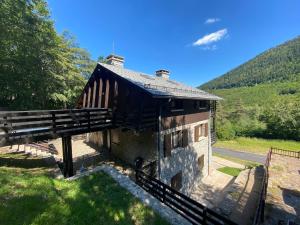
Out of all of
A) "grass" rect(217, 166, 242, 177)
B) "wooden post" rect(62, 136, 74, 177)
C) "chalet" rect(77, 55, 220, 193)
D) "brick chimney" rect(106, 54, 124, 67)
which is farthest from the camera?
"grass" rect(217, 166, 242, 177)

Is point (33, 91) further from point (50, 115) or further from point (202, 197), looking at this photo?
point (202, 197)

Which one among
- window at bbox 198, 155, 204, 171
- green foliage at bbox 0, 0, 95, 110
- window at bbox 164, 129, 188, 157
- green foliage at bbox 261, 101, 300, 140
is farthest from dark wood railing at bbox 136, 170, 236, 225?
green foliage at bbox 261, 101, 300, 140

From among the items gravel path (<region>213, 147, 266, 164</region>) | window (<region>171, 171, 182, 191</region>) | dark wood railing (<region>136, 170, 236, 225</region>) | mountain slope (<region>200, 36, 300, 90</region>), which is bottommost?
gravel path (<region>213, 147, 266, 164</region>)

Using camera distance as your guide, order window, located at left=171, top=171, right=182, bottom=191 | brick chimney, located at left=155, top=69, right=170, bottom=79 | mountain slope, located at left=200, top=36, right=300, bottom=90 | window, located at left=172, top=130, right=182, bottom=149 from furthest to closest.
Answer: mountain slope, located at left=200, top=36, right=300, bottom=90 → brick chimney, located at left=155, top=69, right=170, bottom=79 → window, located at left=171, top=171, right=182, bottom=191 → window, located at left=172, top=130, right=182, bottom=149

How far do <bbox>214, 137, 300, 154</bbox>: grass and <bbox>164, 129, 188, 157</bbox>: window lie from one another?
23502 millimetres

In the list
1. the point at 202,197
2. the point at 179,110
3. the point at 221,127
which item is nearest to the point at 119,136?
the point at 179,110

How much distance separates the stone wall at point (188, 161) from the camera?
12.2m

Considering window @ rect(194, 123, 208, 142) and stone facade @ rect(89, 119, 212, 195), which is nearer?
stone facade @ rect(89, 119, 212, 195)

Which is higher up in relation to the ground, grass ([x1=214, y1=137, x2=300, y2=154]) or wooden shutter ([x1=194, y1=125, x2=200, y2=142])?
wooden shutter ([x1=194, y1=125, x2=200, y2=142])

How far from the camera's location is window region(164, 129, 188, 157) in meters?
12.2

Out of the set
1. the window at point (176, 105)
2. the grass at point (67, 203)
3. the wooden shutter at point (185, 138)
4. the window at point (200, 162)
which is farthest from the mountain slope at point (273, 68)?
the grass at point (67, 203)

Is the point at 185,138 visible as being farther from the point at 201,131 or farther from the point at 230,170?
the point at 230,170

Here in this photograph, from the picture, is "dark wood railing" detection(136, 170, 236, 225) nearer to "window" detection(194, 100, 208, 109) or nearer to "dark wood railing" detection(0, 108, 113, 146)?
"dark wood railing" detection(0, 108, 113, 146)

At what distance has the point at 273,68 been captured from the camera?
11388 cm
